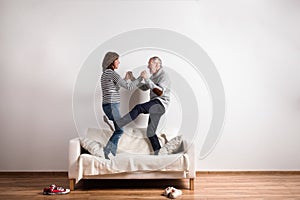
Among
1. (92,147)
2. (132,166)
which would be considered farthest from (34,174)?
(132,166)

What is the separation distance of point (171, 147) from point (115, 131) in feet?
2.06

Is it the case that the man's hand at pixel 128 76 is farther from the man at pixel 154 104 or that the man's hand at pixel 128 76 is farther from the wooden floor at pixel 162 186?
the wooden floor at pixel 162 186

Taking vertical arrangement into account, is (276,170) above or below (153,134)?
below

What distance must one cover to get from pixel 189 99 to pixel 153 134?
72 cm

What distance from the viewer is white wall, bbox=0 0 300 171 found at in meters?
4.37

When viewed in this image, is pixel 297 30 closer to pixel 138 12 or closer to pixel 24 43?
pixel 138 12

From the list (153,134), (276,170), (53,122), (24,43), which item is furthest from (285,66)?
(24,43)

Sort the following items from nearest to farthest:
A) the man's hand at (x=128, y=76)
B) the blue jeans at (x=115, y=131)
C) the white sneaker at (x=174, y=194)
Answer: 1. the white sneaker at (x=174, y=194)
2. the blue jeans at (x=115, y=131)
3. the man's hand at (x=128, y=76)

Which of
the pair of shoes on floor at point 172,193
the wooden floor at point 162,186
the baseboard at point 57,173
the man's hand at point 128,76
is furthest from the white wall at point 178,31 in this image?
the pair of shoes on floor at point 172,193

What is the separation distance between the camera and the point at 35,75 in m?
4.38

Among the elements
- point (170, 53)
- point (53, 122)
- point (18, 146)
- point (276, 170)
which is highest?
point (170, 53)

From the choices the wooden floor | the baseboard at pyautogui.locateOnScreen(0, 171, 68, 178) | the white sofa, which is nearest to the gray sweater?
the white sofa

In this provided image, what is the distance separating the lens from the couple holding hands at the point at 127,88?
3840mm

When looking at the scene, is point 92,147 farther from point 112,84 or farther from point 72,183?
point 112,84
